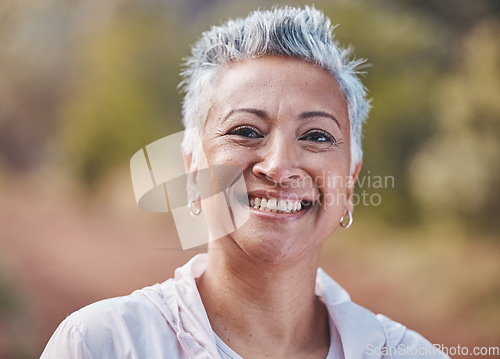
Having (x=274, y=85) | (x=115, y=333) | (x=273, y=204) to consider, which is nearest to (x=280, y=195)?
(x=273, y=204)

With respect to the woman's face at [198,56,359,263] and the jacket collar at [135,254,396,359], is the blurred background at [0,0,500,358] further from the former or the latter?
the woman's face at [198,56,359,263]

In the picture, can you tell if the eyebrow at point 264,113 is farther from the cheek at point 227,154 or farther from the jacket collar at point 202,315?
the jacket collar at point 202,315

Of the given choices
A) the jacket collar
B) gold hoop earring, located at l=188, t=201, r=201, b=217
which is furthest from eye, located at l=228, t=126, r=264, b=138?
the jacket collar

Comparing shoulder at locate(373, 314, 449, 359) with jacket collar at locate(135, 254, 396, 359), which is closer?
jacket collar at locate(135, 254, 396, 359)

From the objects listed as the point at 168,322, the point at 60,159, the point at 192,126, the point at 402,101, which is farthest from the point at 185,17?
the point at 168,322

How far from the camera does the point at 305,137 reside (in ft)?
4.09

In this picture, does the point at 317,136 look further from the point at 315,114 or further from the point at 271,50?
the point at 271,50

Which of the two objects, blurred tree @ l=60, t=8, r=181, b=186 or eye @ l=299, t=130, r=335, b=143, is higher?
blurred tree @ l=60, t=8, r=181, b=186

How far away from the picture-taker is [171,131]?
4.41 m

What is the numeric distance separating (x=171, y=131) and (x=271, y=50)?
Answer: 10.5 ft

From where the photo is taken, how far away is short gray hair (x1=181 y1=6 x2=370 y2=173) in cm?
128

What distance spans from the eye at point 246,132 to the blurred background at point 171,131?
2.87 m

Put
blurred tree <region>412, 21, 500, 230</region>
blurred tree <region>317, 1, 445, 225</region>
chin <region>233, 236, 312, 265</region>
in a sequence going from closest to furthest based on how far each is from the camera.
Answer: chin <region>233, 236, 312, 265</region>
blurred tree <region>412, 21, 500, 230</region>
blurred tree <region>317, 1, 445, 225</region>

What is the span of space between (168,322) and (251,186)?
326 millimetres
